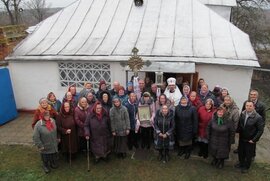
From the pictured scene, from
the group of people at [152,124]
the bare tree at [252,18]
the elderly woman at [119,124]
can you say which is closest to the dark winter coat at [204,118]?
the group of people at [152,124]

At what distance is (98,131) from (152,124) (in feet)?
4.06

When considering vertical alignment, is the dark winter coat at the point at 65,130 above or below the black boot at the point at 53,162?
above

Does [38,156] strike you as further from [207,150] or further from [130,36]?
[130,36]

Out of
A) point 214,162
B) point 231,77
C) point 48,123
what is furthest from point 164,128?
point 231,77

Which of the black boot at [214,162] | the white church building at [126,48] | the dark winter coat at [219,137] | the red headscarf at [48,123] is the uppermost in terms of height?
the white church building at [126,48]

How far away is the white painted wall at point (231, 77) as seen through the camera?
7648 millimetres

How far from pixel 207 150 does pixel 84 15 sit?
6472mm

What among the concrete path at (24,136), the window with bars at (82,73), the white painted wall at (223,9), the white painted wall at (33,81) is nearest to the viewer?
the concrete path at (24,136)

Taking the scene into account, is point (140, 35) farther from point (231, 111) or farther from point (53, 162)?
point (53, 162)

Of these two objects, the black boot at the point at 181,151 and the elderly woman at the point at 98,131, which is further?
the black boot at the point at 181,151

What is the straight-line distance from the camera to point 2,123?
329 inches

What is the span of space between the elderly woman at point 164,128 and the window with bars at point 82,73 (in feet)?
10.7

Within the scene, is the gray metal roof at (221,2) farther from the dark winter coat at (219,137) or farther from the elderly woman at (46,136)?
the elderly woman at (46,136)

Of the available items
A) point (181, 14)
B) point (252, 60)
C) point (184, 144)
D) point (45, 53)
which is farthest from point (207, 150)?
point (45, 53)
